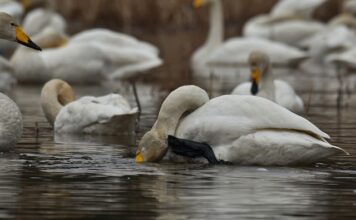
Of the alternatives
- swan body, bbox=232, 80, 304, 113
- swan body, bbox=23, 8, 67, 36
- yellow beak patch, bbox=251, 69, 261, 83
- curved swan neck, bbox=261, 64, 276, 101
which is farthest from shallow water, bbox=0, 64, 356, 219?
swan body, bbox=23, 8, 67, 36

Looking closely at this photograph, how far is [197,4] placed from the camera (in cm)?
2470

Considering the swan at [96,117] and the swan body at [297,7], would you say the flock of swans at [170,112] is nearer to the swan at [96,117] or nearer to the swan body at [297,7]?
the swan at [96,117]

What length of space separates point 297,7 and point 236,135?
19.2 metres

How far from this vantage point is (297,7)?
28.3 metres

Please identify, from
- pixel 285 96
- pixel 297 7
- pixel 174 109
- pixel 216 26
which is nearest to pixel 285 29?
pixel 297 7

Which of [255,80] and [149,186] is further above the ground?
[255,80]

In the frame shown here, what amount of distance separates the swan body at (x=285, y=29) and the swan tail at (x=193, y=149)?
17.9 m

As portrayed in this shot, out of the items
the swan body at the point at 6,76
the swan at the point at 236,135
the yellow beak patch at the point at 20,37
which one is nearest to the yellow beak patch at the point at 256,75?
the yellow beak patch at the point at 20,37

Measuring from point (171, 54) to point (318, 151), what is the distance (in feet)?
54.3

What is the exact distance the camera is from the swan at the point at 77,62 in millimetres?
18703

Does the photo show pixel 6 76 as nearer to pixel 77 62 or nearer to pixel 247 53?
pixel 77 62

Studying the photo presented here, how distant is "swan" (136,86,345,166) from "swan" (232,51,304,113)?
401 cm

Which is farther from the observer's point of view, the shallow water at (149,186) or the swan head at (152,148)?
the swan head at (152,148)

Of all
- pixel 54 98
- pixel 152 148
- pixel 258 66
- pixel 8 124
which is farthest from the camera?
pixel 258 66
